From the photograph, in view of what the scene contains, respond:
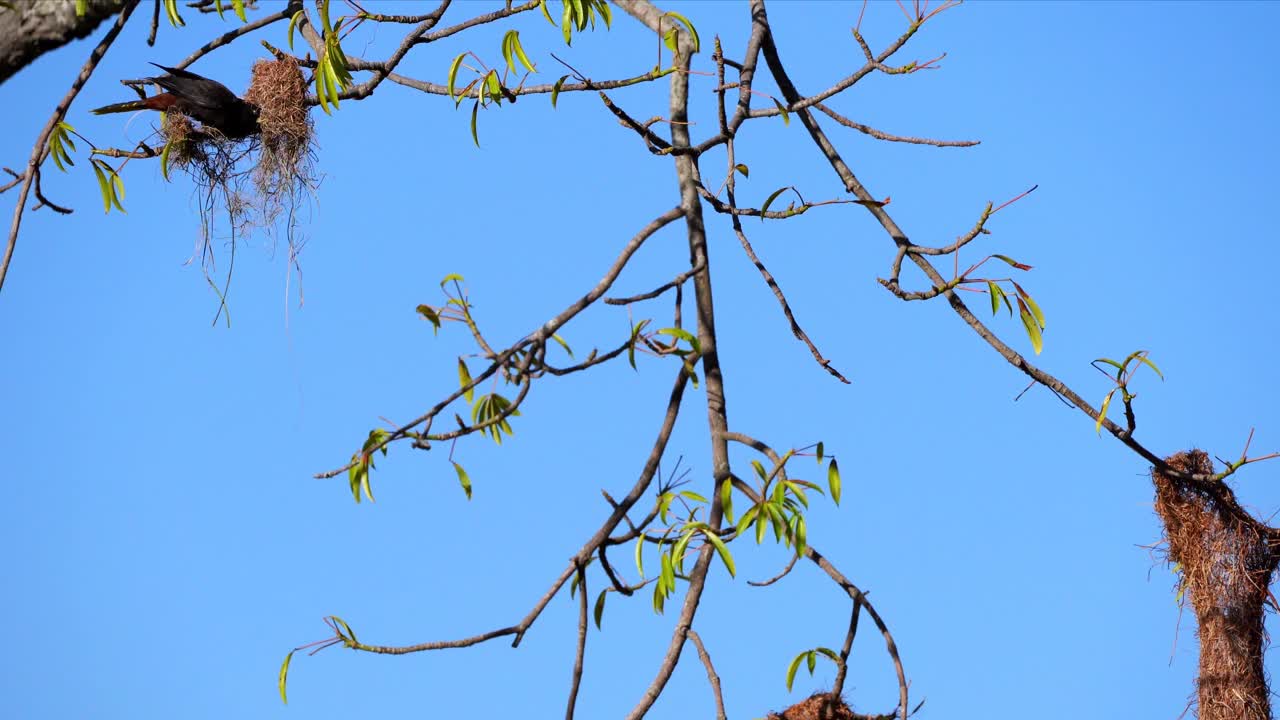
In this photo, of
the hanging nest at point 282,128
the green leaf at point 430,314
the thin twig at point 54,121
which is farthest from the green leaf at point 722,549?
the hanging nest at point 282,128

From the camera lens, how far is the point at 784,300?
224cm

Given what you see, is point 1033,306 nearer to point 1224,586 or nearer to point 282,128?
A: point 1224,586

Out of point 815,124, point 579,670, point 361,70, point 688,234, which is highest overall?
point 361,70

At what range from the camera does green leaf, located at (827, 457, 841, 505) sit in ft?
5.29

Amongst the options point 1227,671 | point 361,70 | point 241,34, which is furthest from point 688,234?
point 1227,671

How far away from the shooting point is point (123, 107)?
8.53 feet

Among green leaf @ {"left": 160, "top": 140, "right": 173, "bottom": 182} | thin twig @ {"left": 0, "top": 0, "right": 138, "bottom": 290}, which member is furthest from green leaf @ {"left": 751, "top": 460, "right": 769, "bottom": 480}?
green leaf @ {"left": 160, "top": 140, "right": 173, "bottom": 182}

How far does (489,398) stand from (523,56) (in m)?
0.52

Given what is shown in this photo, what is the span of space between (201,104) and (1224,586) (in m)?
2.27

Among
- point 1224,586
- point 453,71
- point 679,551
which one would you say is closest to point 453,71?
point 453,71

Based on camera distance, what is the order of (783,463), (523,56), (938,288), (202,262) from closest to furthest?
1. (783,463)
2. (523,56)
3. (938,288)
4. (202,262)

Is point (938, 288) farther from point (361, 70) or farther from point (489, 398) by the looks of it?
point (361, 70)

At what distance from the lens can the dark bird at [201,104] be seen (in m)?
2.57

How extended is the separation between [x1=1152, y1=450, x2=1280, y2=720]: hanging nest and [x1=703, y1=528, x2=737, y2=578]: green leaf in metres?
1.20
